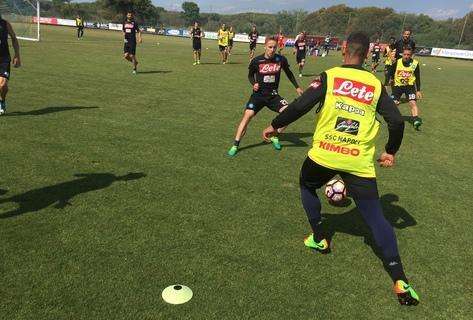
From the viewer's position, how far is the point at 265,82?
27.1 feet

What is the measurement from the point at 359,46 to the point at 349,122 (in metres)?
0.72

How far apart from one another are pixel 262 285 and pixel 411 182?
4.52 m

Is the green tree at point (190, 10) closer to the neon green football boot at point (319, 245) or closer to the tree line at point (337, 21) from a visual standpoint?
the tree line at point (337, 21)

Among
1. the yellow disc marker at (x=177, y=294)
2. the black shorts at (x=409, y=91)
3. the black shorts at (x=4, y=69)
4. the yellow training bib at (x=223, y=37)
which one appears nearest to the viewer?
the yellow disc marker at (x=177, y=294)

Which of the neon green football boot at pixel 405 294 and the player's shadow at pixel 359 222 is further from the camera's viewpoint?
the player's shadow at pixel 359 222

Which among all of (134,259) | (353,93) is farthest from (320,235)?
(134,259)

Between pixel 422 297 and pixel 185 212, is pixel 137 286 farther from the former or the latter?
pixel 422 297

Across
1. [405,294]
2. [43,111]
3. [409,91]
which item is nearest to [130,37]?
[43,111]

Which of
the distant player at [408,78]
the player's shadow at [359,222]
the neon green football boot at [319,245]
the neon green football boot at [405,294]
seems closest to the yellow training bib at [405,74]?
the distant player at [408,78]

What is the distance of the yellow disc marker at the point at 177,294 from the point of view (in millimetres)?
3695

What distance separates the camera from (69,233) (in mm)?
4703

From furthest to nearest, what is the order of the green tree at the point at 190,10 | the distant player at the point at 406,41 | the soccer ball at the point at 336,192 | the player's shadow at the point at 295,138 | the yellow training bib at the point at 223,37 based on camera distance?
the green tree at the point at 190,10 → the yellow training bib at the point at 223,37 → the distant player at the point at 406,41 → the player's shadow at the point at 295,138 → the soccer ball at the point at 336,192

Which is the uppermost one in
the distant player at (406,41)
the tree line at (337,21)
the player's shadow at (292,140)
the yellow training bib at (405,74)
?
the tree line at (337,21)

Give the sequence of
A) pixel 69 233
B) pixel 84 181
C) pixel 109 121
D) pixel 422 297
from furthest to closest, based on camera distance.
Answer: pixel 109 121 < pixel 84 181 < pixel 69 233 < pixel 422 297
